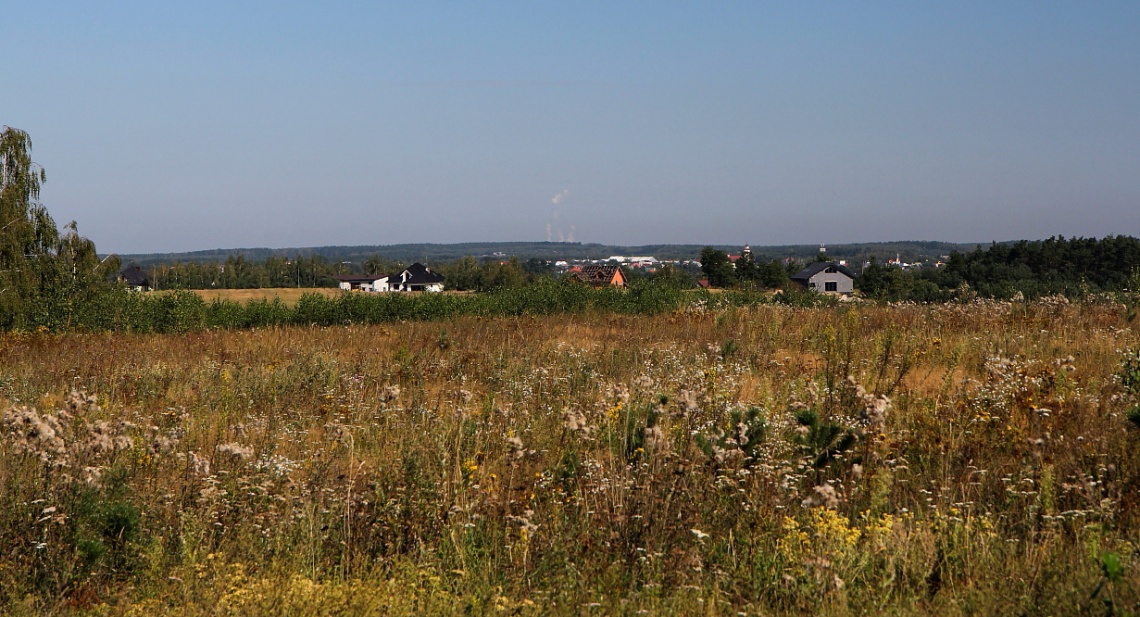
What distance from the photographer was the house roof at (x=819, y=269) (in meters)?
101

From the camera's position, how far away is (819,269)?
103 meters

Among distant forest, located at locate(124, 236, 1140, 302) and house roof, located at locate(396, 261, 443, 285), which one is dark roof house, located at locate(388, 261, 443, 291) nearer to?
house roof, located at locate(396, 261, 443, 285)

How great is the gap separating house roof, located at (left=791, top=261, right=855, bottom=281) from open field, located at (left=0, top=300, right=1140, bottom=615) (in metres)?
94.1

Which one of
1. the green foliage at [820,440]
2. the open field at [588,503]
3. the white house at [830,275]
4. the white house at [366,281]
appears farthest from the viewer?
the white house at [366,281]

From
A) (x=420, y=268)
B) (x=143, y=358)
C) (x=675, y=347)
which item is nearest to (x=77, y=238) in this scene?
(x=143, y=358)

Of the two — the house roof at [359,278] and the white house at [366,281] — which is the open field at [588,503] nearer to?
the white house at [366,281]

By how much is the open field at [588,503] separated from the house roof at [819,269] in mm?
94057

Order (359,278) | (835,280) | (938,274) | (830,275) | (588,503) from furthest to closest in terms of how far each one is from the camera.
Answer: (359,278), (835,280), (830,275), (938,274), (588,503)

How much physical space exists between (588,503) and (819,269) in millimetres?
102750

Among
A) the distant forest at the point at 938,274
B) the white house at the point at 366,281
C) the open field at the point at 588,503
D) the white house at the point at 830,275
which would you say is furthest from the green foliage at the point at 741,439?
the white house at the point at 366,281

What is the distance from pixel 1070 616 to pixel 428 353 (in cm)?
930

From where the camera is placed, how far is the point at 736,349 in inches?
447

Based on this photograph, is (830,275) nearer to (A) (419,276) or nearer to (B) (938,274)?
(B) (938,274)

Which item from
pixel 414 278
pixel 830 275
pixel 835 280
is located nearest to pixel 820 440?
pixel 830 275
